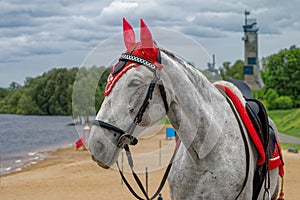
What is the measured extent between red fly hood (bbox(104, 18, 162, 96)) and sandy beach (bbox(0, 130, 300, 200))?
7812 mm

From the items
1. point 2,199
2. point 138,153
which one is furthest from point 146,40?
point 2,199

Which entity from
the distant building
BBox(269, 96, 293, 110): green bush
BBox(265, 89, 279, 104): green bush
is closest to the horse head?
BBox(269, 96, 293, 110): green bush

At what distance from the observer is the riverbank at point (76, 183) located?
13.4 m

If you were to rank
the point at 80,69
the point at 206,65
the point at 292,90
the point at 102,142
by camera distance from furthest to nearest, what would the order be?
the point at 292,90 < the point at 206,65 < the point at 80,69 < the point at 102,142

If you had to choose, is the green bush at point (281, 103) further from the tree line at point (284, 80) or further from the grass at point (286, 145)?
the grass at point (286, 145)

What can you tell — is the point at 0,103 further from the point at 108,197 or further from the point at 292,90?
the point at 108,197

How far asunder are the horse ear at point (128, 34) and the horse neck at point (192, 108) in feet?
0.79

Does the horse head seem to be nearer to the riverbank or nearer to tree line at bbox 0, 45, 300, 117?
tree line at bbox 0, 45, 300, 117

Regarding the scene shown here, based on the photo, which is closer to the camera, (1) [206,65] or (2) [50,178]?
(1) [206,65]

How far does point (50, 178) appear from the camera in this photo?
17.7 m

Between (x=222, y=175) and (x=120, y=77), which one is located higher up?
(x=120, y=77)

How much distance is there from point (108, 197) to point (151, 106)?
10.6 meters

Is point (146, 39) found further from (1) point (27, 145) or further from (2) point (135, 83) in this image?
(1) point (27, 145)

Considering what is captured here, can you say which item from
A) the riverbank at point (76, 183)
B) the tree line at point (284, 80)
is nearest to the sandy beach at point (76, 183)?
the riverbank at point (76, 183)
